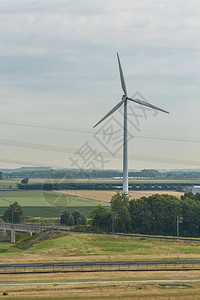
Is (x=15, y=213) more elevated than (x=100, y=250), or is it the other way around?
(x=15, y=213)

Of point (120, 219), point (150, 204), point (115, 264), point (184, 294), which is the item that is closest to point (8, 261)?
point (115, 264)

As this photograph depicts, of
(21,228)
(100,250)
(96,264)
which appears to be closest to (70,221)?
(21,228)

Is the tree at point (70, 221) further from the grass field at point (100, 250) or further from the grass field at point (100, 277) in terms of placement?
the grass field at point (100, 277)

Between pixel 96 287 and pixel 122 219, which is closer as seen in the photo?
pixel 96 287

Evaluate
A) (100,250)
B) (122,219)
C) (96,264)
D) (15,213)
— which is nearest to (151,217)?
(122,219)

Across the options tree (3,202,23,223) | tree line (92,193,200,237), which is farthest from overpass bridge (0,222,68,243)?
tree (3,202,23,223)

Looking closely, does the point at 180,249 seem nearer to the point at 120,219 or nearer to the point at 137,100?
the point at 120,219

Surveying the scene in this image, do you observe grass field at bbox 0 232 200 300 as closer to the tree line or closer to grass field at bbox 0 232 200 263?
grass field at bbox 0 232 200 263

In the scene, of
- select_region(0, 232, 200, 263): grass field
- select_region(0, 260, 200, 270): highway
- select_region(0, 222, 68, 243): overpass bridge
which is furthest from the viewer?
select_region(0, 222, 68, 243): overpass bridge

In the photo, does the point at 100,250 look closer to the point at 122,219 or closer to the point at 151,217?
the point at 122,219

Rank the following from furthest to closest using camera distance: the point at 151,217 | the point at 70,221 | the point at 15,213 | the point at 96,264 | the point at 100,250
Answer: the point at 15,213 < the point at 70,221 < the point at 151,217 < the point at 100,250 < the point at 96,264

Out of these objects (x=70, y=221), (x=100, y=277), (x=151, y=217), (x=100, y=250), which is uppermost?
(x=151, y=217)

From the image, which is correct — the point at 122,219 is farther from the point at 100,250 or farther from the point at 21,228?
the point at 100,250

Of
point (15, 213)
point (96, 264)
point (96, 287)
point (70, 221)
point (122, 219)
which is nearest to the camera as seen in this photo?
point (96, 287)
